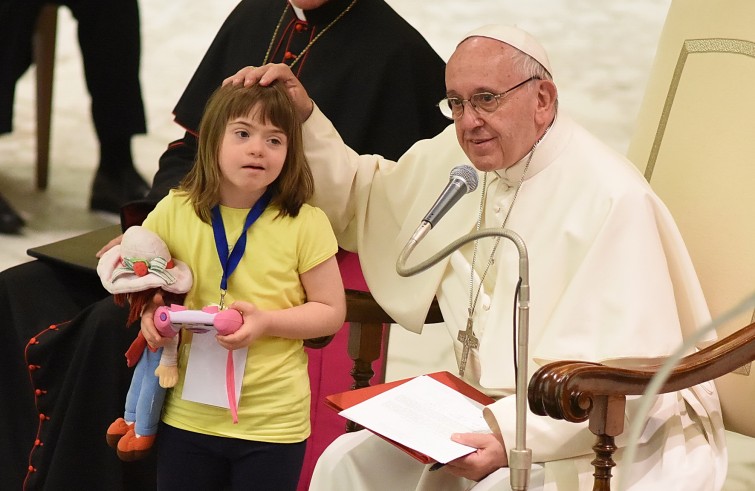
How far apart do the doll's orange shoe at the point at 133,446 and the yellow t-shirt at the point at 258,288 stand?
0.26ft

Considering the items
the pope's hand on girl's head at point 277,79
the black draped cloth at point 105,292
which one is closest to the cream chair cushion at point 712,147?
the black draped cloth at point 105,292

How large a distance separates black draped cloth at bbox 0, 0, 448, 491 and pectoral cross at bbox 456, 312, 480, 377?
0.90 metres

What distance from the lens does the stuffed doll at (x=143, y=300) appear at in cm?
302

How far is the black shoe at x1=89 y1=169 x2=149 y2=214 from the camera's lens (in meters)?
7.00

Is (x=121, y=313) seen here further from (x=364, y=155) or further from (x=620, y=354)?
(x=620, y=354)

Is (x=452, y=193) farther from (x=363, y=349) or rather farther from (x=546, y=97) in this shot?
(x=363, y=349)

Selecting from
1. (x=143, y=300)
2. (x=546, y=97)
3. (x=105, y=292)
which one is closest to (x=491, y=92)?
(x=546, y=97)

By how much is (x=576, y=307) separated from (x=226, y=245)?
84cm

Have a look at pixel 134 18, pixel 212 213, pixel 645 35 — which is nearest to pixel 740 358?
pixel 212 213

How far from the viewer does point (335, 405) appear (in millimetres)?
3070

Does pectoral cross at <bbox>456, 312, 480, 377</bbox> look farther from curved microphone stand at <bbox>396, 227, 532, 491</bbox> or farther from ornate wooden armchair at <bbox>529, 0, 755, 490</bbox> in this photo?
curved microphone stand at <bbox>396, 227, 532, 491</bbox>

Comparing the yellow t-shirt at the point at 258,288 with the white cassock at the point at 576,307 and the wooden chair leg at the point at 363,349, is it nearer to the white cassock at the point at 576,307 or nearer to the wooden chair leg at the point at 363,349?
the white cassock at the point at 576,307

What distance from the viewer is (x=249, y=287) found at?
3109 millimetres

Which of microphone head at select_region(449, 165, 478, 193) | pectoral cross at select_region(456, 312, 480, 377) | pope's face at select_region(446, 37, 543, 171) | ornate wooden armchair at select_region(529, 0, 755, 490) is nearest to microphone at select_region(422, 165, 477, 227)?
microphone head at select_region(449, 165, 478, 193)
